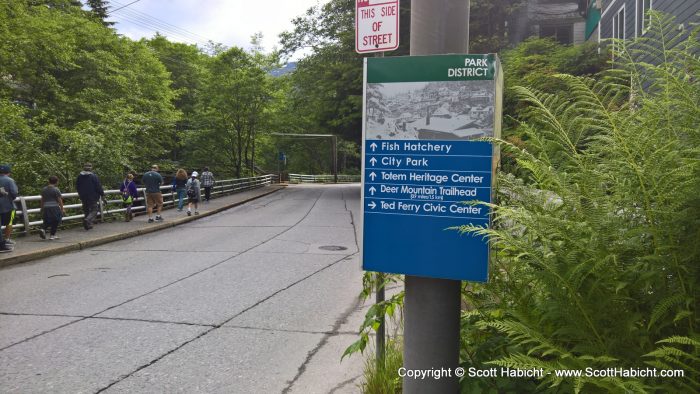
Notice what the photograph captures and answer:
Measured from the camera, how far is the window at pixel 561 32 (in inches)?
1374

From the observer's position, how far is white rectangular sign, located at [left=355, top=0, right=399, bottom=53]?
3459 mm

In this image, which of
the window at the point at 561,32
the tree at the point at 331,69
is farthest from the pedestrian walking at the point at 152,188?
the window at the point at 561,32

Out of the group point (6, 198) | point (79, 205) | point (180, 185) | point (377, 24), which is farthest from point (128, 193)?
point (377, 24)

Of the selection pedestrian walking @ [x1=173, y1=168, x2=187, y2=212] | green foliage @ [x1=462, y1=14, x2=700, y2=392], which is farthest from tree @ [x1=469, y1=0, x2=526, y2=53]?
green foliage @ [x1=462, y1=14, x2=700, y2=392]

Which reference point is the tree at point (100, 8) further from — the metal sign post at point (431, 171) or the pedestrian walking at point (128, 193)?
the metal sign post at point (431, 171)

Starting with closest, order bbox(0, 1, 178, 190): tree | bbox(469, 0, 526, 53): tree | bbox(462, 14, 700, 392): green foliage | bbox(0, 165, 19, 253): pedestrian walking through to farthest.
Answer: bbox(462, 14, 700, 392): green foliage, bbox(0, 165, 19, 253): pedestrian walking, bbox(0, 1, 178, 190): tree, bbox(469, 0, 526, 53): tree

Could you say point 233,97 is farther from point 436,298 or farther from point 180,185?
point 436,298

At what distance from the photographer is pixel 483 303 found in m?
2.93

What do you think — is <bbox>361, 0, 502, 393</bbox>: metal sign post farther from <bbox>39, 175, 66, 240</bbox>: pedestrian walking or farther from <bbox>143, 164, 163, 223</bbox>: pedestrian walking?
<bbox>143, 164, 163, 223</bbox>: pedestrian walking

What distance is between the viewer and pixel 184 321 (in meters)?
5.96

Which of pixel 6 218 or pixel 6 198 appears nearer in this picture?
pixel 6 198

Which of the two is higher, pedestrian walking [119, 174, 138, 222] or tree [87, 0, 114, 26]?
tree [87, 0, 114, 26]

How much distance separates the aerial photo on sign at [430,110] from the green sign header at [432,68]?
1.0 inches

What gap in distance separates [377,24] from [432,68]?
4.16 ft
